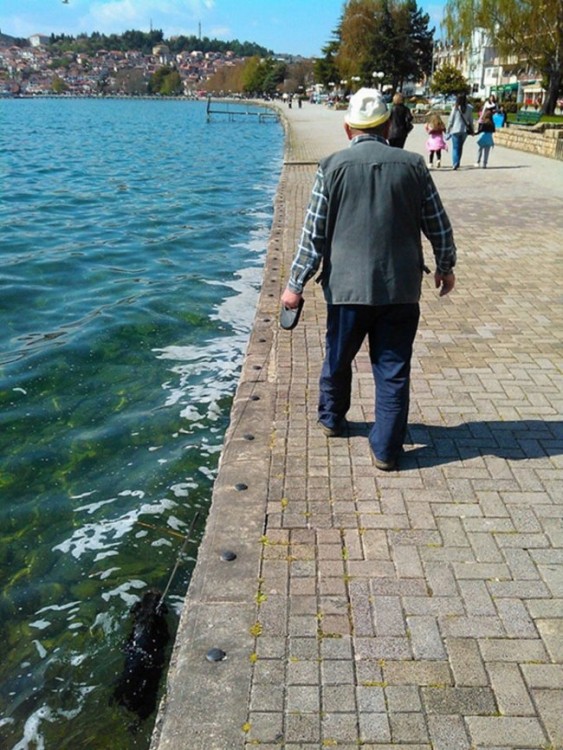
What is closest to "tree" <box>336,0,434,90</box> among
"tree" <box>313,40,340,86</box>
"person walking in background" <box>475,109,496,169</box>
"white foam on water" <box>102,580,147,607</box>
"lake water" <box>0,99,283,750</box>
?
"tree" <box>313,40,340,86</box>

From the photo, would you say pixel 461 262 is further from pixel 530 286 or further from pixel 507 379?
pixel 507 379

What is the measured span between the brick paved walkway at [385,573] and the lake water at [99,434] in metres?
0.53

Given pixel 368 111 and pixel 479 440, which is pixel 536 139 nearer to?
pixel 479 440

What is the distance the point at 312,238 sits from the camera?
3924mm

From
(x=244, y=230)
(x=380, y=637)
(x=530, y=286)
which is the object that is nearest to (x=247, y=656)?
(x=380, y=637)

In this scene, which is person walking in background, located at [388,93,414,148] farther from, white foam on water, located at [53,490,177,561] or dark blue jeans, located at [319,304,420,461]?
white foam on water, located at [53,490,177,561]

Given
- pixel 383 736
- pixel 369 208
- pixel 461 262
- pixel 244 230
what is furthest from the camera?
pixel 244 230

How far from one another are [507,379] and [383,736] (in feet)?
11.4

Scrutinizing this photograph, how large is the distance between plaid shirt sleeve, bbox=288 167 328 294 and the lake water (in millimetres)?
1591

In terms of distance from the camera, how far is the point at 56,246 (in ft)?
42.8

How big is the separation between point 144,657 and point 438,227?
8.59 ft

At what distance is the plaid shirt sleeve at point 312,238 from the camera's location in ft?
12.5

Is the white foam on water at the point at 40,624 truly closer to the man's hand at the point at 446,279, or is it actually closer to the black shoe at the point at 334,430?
the black shoe at the point at 334,430

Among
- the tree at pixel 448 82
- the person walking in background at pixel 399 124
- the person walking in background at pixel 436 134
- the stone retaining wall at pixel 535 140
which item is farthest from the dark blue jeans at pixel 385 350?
the tree at pixel 448 82
